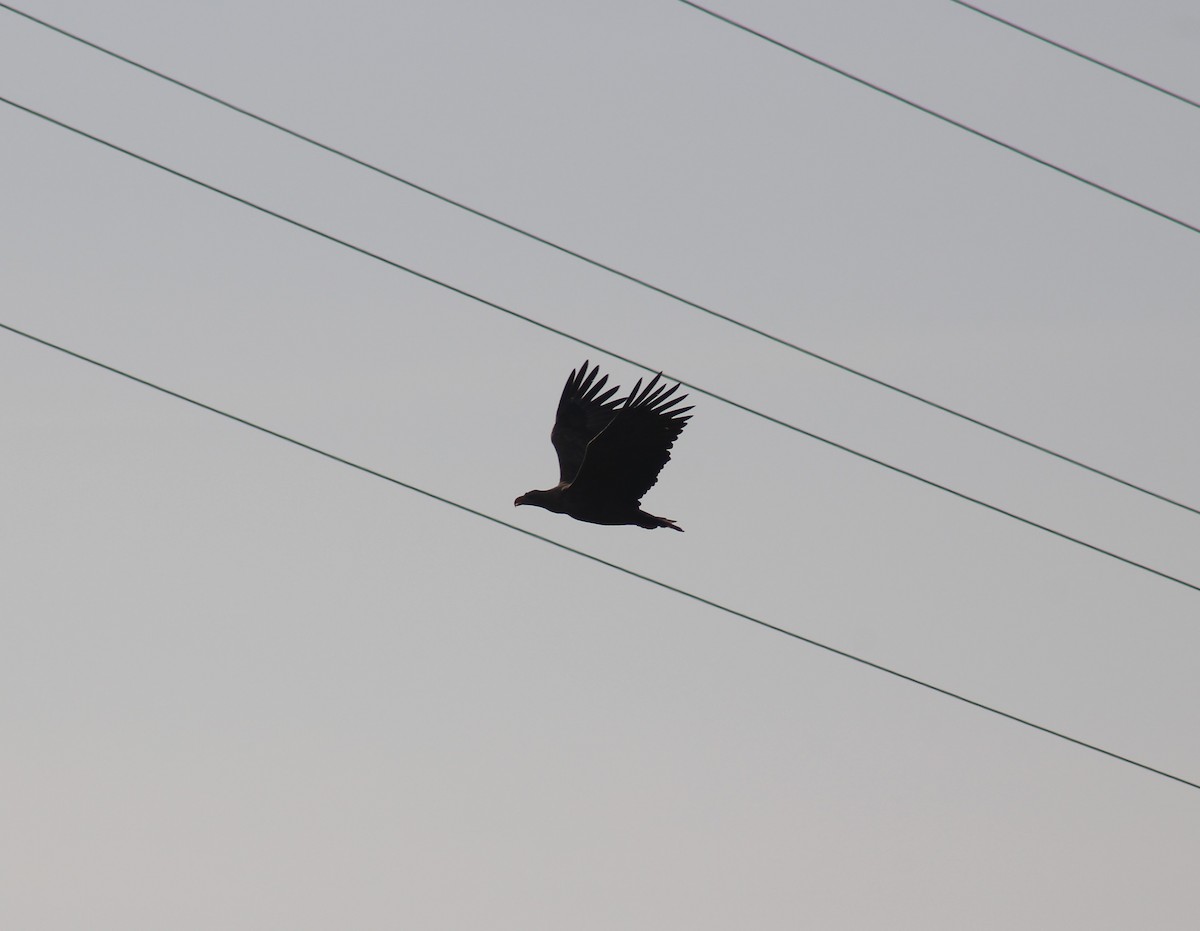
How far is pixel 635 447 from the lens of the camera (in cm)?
1920

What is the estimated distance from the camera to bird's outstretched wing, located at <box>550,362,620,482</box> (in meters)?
20.7

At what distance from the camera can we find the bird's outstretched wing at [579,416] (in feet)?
68.0

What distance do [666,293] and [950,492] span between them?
250cm

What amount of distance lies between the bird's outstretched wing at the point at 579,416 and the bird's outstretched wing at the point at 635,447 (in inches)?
53.8

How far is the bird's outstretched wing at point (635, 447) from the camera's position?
1912 cm

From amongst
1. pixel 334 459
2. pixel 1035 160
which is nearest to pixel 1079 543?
pixel 1035 160

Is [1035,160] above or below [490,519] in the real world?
above

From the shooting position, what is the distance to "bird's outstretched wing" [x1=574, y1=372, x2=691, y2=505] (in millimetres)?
19125

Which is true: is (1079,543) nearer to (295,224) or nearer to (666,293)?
(666,293)

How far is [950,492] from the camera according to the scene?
45.1ft

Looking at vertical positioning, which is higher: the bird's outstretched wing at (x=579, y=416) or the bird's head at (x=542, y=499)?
the bird's outstretched wing at (x=579, y=416)

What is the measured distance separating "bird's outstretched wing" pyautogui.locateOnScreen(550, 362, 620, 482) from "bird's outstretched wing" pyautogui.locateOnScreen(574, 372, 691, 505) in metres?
1.37

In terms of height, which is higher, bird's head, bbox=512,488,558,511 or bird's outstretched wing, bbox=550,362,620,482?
bird's outstretched wing, bbox=550,362,620,482

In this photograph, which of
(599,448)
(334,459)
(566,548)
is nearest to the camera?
(334,459)
